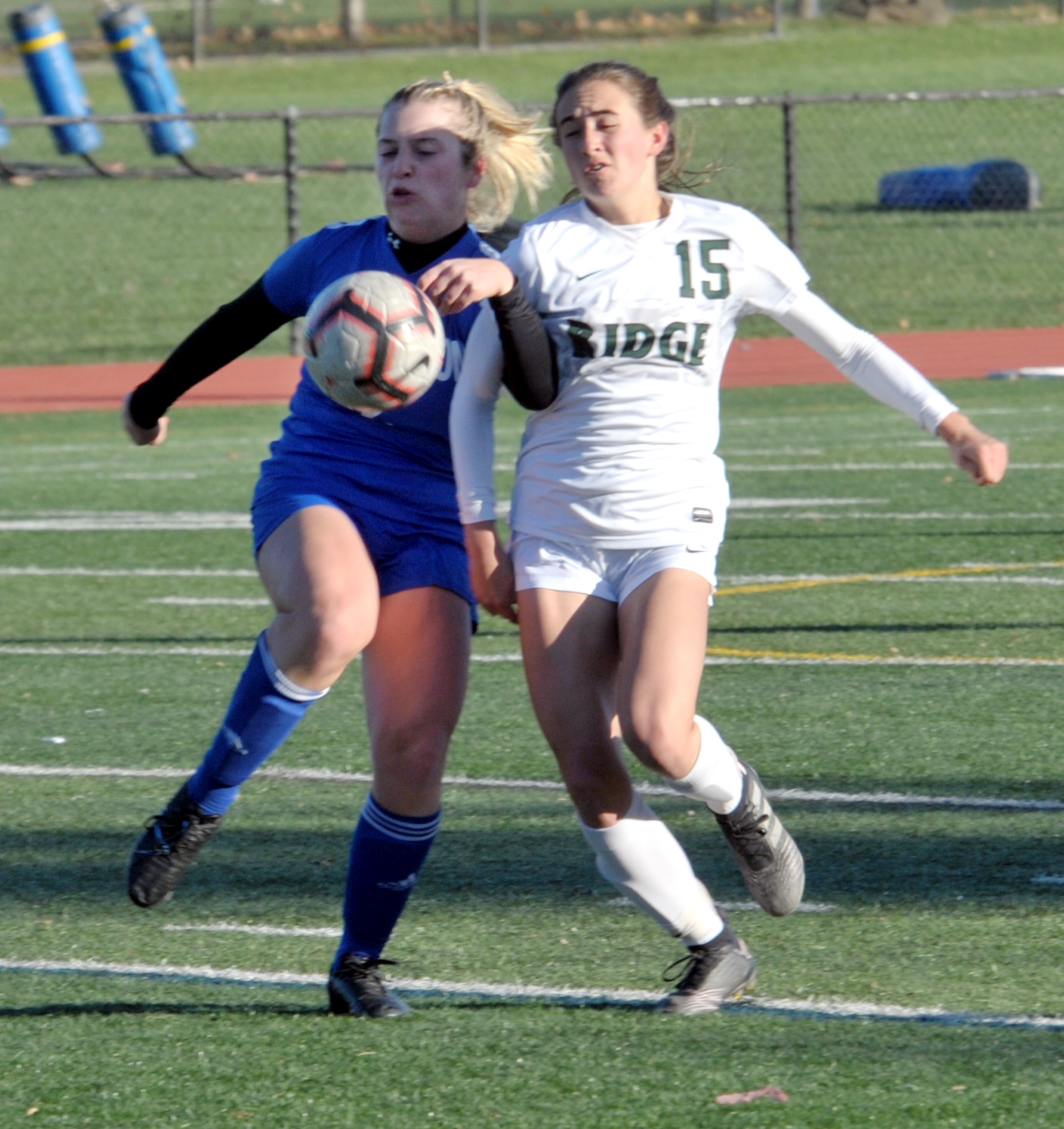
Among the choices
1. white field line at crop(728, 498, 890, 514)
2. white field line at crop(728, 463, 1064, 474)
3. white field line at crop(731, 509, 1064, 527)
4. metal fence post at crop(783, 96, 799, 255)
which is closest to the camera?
white field line at crop(731, 509, 1064, 527)

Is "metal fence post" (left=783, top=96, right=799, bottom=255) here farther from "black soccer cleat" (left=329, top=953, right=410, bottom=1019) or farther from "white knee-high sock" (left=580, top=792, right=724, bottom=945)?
"black soccer cleat" (left=329, top=953, right=410, bottom=1019)

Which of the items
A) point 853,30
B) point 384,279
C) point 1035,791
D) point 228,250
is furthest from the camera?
point 853,30

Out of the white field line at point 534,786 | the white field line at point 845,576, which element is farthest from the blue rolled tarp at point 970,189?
the white field line at point 534,786

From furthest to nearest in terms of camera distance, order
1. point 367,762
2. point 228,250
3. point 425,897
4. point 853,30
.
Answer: point 853,30, point 228,250, point 367,762, point 425,897

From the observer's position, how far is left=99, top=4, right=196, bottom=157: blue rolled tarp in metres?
27.3

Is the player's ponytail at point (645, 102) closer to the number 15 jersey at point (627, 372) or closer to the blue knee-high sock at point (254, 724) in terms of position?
the number 15 jersey at point (627, 372)

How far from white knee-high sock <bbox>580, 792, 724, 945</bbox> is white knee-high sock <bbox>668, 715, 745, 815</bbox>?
11 centimetres

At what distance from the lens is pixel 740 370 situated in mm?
18672

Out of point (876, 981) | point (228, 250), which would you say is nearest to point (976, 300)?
point (228, 250)

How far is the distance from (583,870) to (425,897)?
0.42m

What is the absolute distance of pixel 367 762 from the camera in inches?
251

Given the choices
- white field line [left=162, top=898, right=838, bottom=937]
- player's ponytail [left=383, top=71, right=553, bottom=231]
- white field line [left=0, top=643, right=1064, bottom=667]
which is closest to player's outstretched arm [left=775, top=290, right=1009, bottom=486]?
player's ponytail [left=383, top=71, right=553, bottom=231]

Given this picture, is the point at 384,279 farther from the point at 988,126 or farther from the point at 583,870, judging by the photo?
the point at 988,126

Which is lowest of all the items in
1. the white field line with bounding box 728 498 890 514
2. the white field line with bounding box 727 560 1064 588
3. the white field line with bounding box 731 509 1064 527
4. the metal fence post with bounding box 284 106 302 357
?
the metal fence post with bounding box 284 106 302 357
